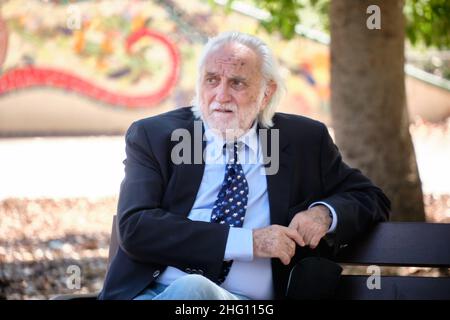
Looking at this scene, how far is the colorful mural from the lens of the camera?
16.0 metres

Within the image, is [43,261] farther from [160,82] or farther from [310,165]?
[160,82]

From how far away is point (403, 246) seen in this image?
11.8 feet

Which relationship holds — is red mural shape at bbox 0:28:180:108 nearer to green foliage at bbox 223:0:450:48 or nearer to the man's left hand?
green foliage at bbox 223:0:450:48

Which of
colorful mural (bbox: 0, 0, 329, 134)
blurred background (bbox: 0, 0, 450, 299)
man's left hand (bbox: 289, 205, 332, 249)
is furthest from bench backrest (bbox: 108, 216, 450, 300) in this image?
colorful mural (bbox: 0, 0, 329, 134)

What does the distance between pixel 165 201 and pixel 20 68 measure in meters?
13.2

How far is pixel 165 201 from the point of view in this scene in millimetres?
3619

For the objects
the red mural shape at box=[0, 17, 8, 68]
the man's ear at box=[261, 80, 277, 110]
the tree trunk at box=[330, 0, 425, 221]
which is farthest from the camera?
the red mural shape at box=[0, 17, 8, 68]

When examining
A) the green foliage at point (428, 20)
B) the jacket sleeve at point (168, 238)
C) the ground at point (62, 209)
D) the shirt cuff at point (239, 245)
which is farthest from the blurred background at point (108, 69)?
the shirt cuff at point (239, 245)

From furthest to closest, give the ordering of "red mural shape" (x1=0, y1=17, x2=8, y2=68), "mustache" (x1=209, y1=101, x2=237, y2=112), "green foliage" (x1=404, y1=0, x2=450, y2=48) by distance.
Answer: "red mural shape" (x1=0, y1=17, x2=8, y2=68), "green foliage" (x1=404, y1=0, x2=450, y2=48), "mustache" (x1=209, y1=101, x2=237, y2=112)

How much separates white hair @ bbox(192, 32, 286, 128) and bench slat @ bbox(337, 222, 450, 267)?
71cm

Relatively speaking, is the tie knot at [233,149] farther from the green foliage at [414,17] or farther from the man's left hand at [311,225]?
the green foliage at [414,17]

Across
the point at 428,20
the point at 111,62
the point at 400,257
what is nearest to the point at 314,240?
the point at 400,257

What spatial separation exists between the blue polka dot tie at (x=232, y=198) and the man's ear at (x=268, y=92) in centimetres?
35
